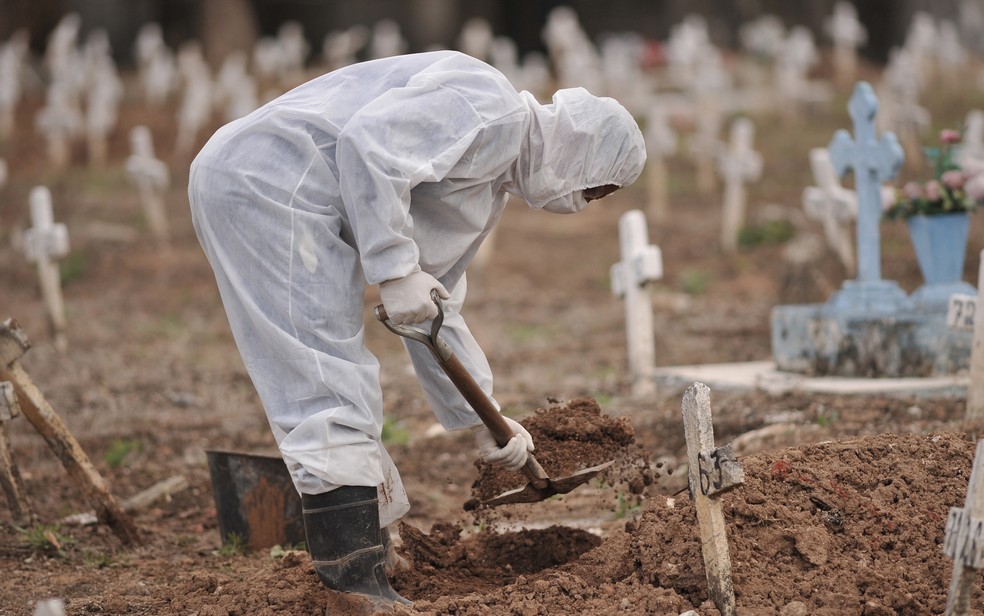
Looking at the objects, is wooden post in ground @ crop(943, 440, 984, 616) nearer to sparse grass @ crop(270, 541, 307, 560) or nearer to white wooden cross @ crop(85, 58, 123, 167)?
sparse grass @ crop(270, 541, 307, 560)

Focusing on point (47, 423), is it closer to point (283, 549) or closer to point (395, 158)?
point (283, 549)

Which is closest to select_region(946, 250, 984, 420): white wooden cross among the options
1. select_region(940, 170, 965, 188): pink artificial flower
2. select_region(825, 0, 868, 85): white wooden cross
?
select_region(940, 170, 965, 188): pink artificial flower

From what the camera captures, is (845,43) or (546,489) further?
(845,43)

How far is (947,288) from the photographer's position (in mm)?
6070

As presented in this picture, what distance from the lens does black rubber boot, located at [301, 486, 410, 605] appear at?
121 inches

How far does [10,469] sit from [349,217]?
1.88m

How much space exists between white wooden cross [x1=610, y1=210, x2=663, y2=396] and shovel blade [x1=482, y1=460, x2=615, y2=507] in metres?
2.58

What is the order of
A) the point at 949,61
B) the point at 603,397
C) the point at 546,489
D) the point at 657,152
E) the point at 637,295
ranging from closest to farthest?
the point at 546,489
the point at 603,397
the point at 637,295
the point at 657,152
the point at 949,61

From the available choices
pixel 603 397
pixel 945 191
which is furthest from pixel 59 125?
pixel 945 191

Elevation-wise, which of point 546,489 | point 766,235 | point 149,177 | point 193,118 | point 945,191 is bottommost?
point 546,489

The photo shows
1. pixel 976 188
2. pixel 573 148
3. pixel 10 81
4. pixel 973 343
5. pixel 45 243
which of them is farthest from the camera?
pixel 10 81

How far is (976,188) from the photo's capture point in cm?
602

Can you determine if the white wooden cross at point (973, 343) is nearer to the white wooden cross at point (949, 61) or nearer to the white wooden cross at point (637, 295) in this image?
the white wooden cross at point (637, 295)

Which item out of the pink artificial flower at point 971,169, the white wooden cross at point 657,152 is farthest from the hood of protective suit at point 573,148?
the white wooden cross at point 657,152
